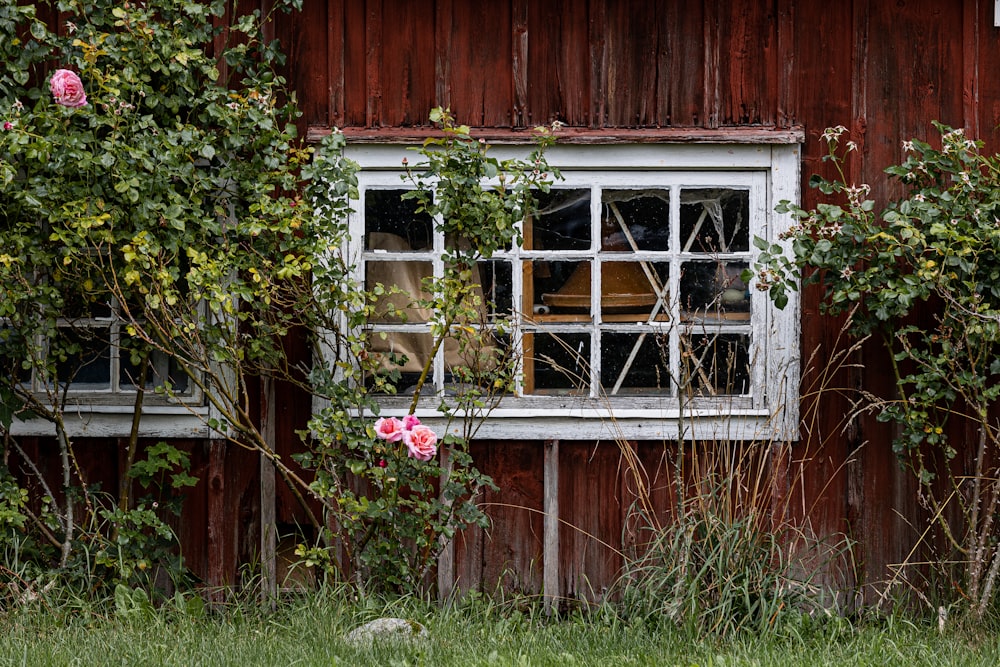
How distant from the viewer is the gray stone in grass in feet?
11.6

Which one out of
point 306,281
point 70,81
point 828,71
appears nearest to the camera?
point 70,81

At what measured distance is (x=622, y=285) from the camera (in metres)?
4.41

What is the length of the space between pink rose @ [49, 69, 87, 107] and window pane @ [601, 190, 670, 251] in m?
2.21

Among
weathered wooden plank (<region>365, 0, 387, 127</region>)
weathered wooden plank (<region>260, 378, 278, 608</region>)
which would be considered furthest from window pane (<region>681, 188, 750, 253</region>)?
weathered wooden plank (<region>260, 378, 278, 608</region>)

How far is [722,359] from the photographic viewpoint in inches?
174

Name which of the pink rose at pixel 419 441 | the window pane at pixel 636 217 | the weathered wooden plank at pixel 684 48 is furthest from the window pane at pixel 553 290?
the pink rose at pixel 419 441

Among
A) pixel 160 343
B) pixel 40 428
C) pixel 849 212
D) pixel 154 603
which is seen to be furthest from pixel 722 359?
pixel 40 428

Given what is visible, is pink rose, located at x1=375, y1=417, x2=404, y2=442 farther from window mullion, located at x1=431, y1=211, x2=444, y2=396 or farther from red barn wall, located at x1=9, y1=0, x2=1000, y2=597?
red barn wall, located at x1=9, y1=0, x2=1000, y2=597

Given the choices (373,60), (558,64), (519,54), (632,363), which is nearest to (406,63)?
(373,60)

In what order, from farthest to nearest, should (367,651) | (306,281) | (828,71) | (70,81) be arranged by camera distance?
(828,71) < (306,281) < (70,81) < (367,651)

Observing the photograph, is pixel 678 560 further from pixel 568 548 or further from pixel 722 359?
pixel 722 359

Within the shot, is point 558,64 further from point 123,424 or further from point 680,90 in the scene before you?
point 123,424

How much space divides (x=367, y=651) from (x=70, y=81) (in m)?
2.40

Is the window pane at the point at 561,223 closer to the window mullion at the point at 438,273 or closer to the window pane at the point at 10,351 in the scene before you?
the window mullion at the point at 438,273
